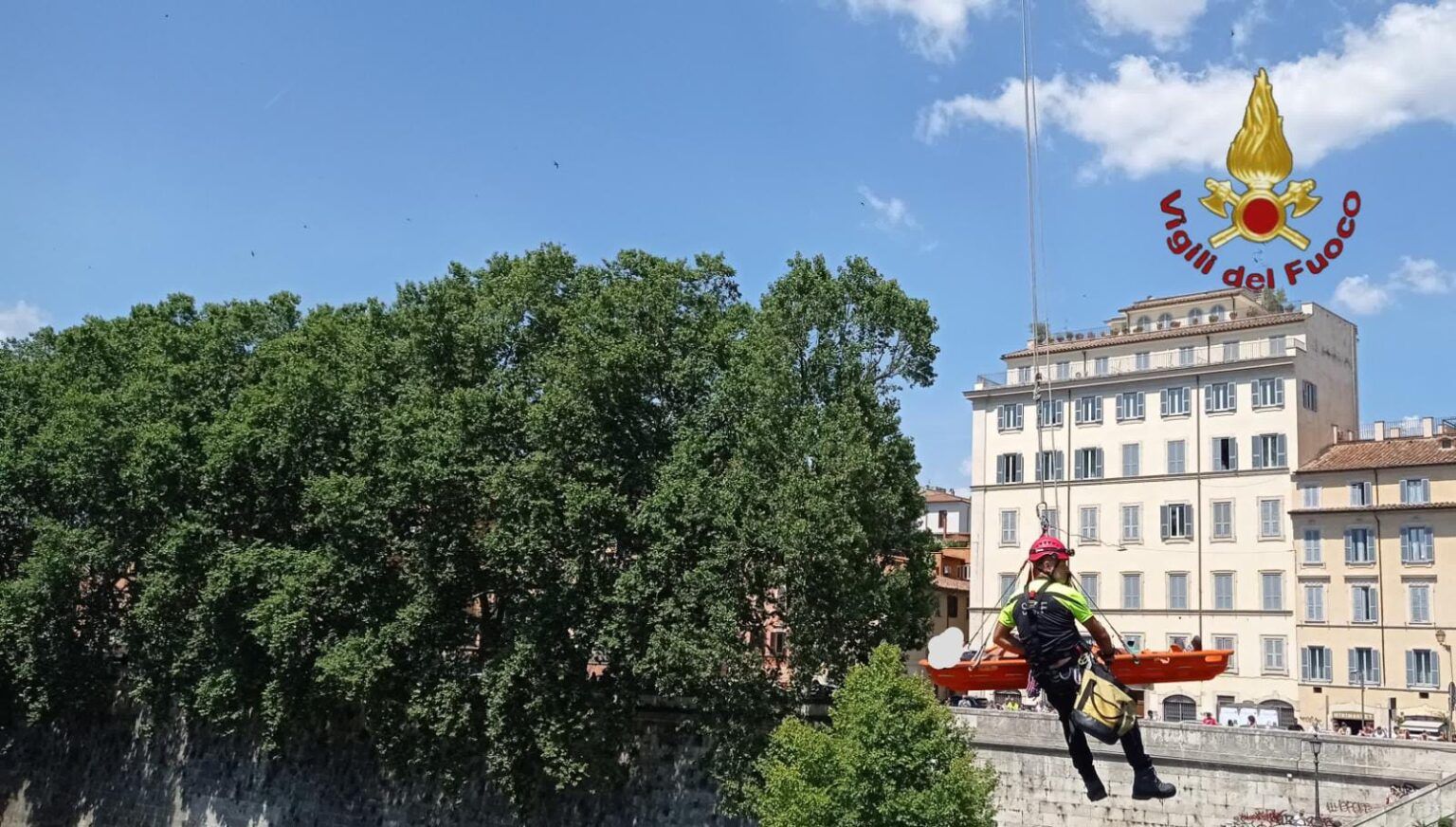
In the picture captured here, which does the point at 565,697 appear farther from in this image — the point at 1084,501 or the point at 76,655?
the point at 1084,501

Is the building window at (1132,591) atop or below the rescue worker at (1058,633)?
atop

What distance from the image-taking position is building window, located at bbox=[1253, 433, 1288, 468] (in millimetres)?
45938

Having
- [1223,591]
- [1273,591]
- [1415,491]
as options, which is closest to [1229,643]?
[1223,591]

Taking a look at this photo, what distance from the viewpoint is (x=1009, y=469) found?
5234 cm

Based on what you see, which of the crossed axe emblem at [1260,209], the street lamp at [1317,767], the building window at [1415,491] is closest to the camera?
the crossed axe emblem at [1260,209]

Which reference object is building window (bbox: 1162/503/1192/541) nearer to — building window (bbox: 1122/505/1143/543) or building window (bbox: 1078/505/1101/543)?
building window (bbox: 1122/505/1143/543)

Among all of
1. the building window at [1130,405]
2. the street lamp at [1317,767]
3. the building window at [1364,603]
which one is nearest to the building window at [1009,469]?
the building window at [1130,405]

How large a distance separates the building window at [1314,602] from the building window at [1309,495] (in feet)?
8.74

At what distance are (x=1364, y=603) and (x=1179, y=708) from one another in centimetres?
708

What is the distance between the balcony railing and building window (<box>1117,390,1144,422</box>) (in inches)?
34.0

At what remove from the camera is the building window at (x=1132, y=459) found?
49125 mm

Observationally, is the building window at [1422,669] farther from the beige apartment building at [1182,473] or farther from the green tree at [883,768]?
the green tree at [883,768]

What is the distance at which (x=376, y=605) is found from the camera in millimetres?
36625

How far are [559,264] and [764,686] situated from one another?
12776 millimetres
